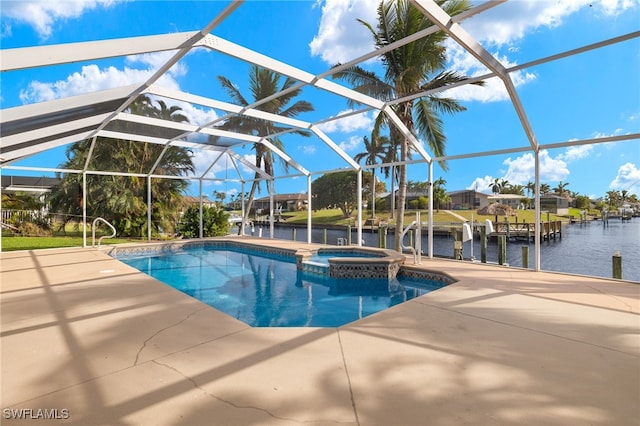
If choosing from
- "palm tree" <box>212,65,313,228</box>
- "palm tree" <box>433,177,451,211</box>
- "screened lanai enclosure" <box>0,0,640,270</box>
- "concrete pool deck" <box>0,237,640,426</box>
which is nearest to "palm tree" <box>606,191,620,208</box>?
"palm tree" <box>433,177,451,211</box>

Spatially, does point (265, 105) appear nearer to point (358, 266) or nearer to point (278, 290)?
point (358, 266)

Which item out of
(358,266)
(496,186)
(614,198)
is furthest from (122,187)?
(614,198)

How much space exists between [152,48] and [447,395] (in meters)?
5.05

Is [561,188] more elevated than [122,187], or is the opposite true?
[561,188]

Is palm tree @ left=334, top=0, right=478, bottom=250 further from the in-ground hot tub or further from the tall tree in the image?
the tall tree

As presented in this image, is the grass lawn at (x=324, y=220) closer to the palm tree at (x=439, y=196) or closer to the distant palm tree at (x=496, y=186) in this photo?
the palm tree at (x=439, y=196)

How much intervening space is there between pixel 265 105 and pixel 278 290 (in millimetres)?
9603

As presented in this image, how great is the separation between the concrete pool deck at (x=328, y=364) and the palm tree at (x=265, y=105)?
7.06 metres

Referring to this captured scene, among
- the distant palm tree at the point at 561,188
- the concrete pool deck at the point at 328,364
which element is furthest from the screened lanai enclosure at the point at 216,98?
the distant palm tree at the point at 561,188

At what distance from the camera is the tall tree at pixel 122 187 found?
15266 millimetres

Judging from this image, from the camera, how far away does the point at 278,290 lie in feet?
24.4

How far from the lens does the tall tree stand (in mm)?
15266

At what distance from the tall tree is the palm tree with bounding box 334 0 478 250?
10568mm

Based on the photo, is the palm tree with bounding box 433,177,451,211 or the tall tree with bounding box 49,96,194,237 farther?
the palm tree with bounding box 433,177,451,211
